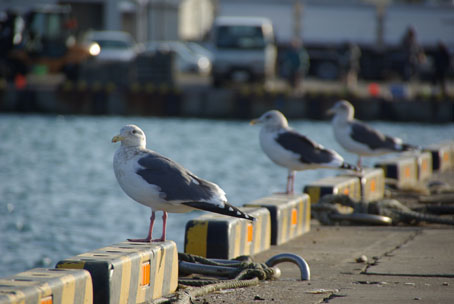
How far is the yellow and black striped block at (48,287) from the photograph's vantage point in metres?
4.94

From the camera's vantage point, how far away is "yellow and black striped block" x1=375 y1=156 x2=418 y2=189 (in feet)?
46.0

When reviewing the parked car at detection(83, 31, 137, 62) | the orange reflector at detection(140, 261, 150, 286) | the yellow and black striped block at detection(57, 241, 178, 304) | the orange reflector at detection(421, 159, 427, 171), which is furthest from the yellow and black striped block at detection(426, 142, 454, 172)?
the parked car at detection(83, 31, 137, 62)

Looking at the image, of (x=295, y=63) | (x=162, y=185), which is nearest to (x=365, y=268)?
(x=162, y=185)

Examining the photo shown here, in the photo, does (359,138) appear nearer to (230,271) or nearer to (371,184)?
(371,184)

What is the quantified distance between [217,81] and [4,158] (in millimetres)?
11154

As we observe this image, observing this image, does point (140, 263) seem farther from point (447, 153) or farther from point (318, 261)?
point (447, 153)

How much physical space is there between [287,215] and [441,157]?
27.6ft

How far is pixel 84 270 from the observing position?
554 cm

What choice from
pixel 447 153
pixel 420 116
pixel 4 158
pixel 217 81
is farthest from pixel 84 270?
pixel 217 81

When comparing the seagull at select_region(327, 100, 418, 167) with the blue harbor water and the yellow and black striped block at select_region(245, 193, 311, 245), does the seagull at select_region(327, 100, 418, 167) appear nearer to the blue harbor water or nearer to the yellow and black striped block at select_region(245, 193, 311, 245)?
the yellow and black striped block at select_region(245, 193, 311, 245)

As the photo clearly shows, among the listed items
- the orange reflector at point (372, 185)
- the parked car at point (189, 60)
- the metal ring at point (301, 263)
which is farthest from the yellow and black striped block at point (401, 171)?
the parked car at point (189, 60)

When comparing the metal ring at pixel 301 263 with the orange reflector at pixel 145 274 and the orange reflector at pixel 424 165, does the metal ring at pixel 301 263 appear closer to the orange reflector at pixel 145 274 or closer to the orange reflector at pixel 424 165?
the orange reflector at pixel 145 274

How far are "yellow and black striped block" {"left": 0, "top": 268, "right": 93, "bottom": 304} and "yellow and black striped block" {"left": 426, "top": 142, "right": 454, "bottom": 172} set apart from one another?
1212 centimetres

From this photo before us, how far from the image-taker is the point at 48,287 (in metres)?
5.12
